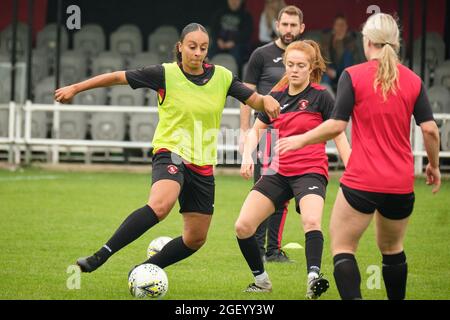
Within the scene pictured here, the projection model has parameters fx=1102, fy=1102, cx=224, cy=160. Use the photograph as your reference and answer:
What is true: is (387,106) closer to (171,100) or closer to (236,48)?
(171,100)

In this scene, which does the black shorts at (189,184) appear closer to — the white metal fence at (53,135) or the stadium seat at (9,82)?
the white metal fence at (53,135)

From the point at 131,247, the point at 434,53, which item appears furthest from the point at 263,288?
the point at 434,53

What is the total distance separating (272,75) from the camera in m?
10.5

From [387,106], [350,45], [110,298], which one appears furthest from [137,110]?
[387,106]

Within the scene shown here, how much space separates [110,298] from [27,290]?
69 cm

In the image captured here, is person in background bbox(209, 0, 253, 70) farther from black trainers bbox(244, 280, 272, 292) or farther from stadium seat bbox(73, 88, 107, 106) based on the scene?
black trainers bbox(244, 280, 272, 292)

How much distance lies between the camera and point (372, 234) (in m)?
12.6

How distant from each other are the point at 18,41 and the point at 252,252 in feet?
49.3

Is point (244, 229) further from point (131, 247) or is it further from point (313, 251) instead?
point (131, 247)

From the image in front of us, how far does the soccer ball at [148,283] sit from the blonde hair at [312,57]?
6.41 feet

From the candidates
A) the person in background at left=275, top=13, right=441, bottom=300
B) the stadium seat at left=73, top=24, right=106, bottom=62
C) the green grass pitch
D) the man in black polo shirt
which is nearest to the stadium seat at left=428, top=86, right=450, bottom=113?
the green grass pitch

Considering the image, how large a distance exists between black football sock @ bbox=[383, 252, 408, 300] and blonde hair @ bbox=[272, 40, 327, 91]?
6.83 ft

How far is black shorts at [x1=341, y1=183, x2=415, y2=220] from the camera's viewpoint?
6.95 m

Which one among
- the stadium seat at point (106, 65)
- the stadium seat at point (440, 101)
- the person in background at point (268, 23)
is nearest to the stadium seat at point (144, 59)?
the stadium seat at point (106, 65)
